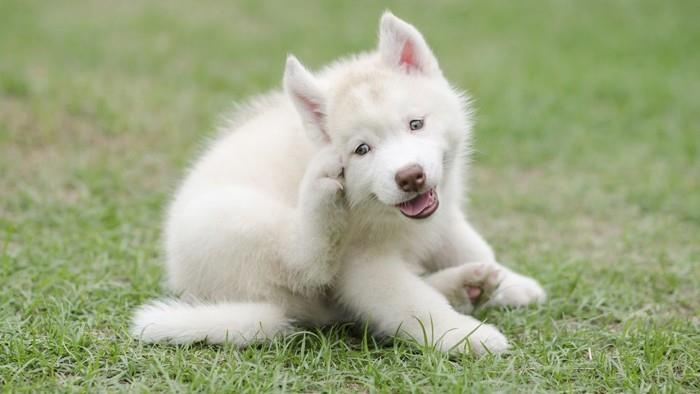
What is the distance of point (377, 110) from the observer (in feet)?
10.5

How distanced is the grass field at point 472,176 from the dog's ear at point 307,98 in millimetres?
843

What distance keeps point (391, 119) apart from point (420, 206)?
35 centimetres

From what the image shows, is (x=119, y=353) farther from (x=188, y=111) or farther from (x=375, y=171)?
(x=188, y=111)

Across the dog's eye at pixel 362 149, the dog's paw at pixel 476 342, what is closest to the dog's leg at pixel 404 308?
the dog's paw at pixel 476 342

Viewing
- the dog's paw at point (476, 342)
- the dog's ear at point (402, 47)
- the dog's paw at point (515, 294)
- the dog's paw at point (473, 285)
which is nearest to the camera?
the dog's paw at point (476, 342)

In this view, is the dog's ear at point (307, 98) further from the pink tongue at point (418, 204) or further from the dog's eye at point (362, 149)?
the pink tongue at point (418, 204)

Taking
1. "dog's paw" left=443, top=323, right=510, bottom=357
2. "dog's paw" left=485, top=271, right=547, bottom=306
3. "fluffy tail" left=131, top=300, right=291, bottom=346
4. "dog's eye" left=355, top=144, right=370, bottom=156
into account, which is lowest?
"fluffy tail" left=131, top=300, right=291, bottom=346

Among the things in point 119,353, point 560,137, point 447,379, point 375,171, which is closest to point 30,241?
point 119,353

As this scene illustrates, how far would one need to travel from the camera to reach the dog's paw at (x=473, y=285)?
3.74 metres

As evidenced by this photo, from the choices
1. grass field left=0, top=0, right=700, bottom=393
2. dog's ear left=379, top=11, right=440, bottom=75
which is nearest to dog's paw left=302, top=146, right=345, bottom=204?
dog's ear left=379, top=11, right=440, bottom=75

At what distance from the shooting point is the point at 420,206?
10.4ft

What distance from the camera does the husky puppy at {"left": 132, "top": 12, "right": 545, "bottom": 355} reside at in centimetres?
320

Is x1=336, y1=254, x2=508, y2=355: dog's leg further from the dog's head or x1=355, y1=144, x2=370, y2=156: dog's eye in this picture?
x1=355, y1=144, x2=370, y2=156: dog's eye

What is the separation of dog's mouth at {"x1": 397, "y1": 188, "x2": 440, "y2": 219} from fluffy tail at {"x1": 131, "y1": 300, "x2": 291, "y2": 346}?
29.3 inches
